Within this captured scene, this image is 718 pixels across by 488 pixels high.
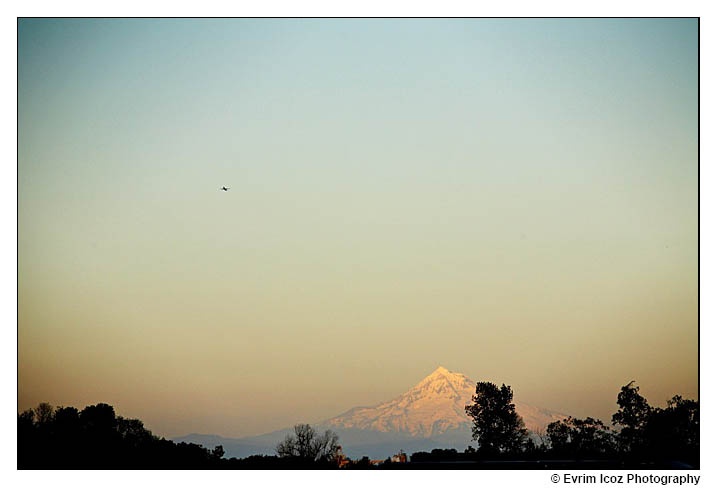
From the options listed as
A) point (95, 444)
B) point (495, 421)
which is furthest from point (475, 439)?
point (95, 444)

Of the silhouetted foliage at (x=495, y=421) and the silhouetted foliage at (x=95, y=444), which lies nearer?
the silhouetted foliage at (x=95, y=444)

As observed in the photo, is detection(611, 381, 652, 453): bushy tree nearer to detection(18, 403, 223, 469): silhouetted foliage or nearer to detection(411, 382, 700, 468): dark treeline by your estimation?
detection(411, 382, 700, 468): dark treeline

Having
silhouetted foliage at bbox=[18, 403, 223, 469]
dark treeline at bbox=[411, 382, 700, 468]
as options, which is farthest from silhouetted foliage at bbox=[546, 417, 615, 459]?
silhouetted foliage at bbox=[18, 403, 223, 469]

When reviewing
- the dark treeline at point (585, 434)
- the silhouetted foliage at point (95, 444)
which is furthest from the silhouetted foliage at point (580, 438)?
the silhouetted foliage at point (95, 444)

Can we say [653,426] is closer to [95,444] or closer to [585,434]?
[585,434]

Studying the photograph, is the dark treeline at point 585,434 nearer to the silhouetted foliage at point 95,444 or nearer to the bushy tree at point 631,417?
the bushy tree at point 631,417
